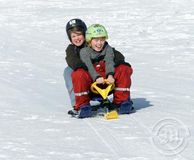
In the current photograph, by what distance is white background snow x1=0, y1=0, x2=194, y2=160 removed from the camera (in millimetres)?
5996

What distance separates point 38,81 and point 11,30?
6777 mm

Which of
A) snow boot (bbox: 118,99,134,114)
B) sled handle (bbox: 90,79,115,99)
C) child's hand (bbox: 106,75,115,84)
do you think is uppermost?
child's hand (bbox: 106,75,115,84)

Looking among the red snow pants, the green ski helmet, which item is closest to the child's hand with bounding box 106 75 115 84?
the red snow pants

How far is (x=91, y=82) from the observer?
7.80 meters

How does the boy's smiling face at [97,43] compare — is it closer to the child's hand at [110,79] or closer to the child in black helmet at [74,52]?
the child in black helmet at [74,52]

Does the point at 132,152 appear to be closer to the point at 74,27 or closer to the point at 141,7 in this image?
the point at 74,27

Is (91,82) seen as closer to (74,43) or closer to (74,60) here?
(74,60)

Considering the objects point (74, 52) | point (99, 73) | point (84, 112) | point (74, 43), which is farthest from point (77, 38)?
point (84, 112)

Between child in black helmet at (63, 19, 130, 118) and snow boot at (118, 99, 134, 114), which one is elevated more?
child in black helmet at (63, 19, 130, 118)

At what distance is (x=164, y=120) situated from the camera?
7191mm

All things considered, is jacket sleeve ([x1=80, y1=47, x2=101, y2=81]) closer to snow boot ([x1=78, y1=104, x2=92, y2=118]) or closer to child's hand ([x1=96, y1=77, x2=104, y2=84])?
child's hand ([x1=96, y1=77, x2=104, y2=84])

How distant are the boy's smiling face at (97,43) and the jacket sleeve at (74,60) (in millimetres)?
248

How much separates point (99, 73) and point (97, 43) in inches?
15.2

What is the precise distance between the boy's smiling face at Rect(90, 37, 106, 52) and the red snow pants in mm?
225
